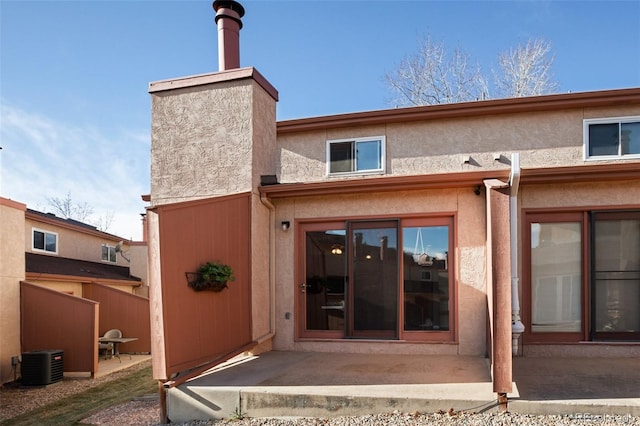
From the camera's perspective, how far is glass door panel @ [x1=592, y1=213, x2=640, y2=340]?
630cm

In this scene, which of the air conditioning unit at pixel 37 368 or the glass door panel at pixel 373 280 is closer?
the glass door panel at pixel 373 280

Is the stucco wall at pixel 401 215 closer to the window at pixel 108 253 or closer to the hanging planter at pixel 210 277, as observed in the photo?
the hanging planter at pixel 210 277

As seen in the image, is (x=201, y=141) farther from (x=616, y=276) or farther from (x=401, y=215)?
(x=616, y=276)

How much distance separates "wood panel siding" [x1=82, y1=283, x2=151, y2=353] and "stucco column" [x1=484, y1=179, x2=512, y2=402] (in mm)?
11537

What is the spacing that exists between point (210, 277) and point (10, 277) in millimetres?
7394

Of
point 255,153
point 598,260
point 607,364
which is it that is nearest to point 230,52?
point 255,153

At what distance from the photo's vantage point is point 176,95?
7.17m

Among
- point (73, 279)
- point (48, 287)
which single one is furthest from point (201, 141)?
point (73, 279)

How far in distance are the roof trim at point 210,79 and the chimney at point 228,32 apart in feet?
2.38

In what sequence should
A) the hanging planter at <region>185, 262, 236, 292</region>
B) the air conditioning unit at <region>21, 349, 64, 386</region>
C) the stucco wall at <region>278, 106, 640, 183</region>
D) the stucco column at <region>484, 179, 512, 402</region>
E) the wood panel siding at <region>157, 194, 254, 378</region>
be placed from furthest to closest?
the air conditioning unit at <region>21, 349, 64, 386</region>, the stucco wall at <region>278, 106, 640, 183</region>, the hanging planter at <region>185, 262, 236, 292</region>, the wood panel siding at <region>157, 194, 254, 378</region>, the stucco column at <region>484, 179, 512, 402</region>

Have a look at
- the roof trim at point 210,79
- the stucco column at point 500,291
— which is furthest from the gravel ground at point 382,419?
the roof trim at point 210,79

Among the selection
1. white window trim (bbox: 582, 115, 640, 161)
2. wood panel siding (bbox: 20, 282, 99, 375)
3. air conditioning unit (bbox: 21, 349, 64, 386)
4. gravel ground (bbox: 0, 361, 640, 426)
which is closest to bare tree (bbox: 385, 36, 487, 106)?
white window trim (bbox: 582, 115, 640, 161)

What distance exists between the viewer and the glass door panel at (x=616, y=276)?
6.30m

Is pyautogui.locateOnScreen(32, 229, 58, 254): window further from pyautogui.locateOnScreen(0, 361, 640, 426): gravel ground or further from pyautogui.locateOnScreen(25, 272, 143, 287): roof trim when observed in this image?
pyautogui.locateOnScreen(0, 361, 640, 426): gravel ground
